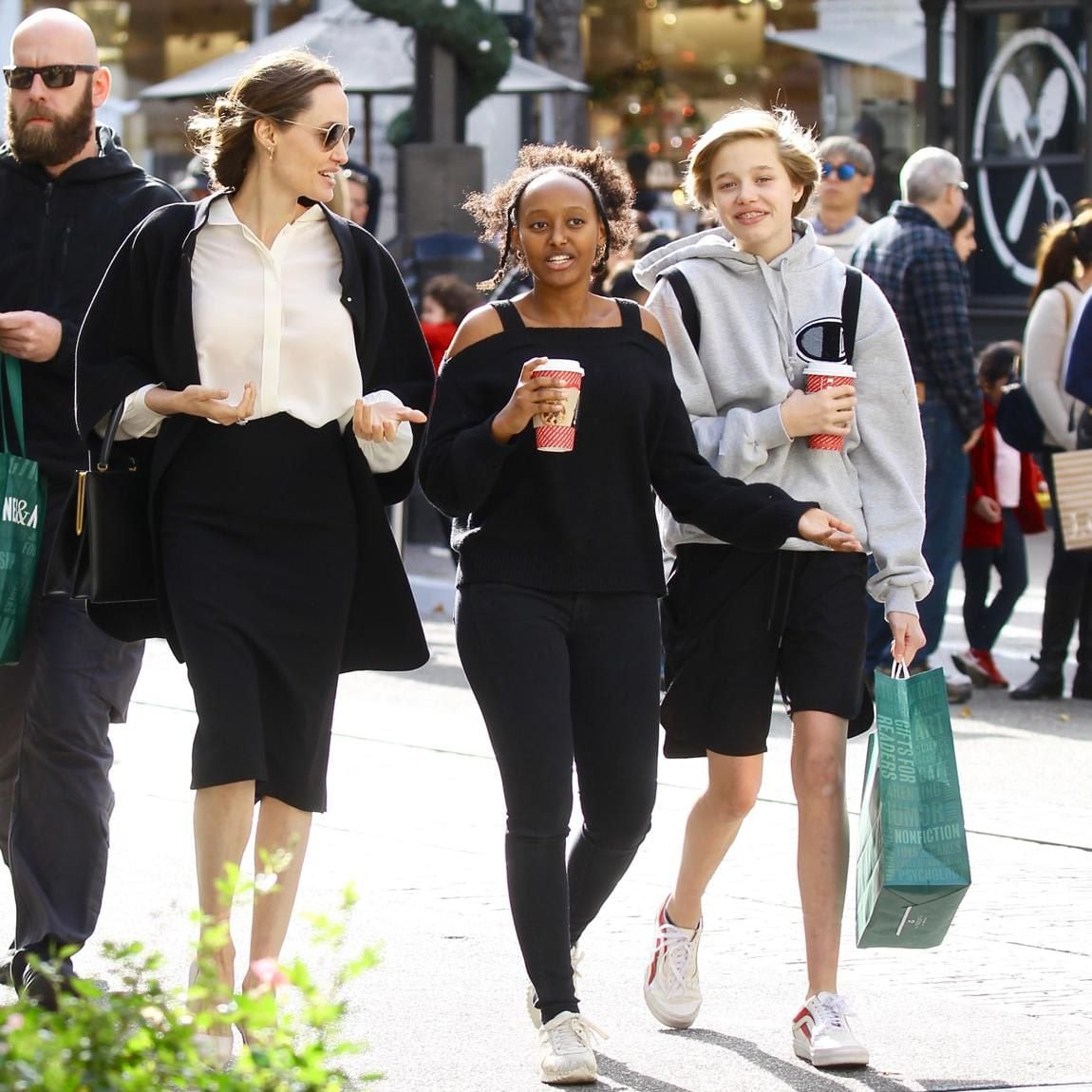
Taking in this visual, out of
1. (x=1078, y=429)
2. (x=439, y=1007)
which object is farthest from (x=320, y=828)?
(x=1078, y=429)

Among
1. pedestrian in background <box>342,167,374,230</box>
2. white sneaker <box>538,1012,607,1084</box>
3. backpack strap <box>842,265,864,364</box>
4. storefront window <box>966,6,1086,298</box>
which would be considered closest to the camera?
white sneaker <box>538,1012,607,1084</box>

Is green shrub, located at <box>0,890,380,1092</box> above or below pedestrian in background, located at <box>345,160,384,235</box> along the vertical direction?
below

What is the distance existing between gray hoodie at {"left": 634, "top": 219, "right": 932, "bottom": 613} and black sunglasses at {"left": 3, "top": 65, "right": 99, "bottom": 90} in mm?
1357

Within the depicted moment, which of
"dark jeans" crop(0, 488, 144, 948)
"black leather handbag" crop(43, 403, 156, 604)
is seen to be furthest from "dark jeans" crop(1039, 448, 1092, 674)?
"black leather handbag" crop(43, 403, 156, 604)

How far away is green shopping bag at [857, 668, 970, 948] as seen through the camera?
4277mm

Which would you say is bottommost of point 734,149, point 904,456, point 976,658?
point 976,658

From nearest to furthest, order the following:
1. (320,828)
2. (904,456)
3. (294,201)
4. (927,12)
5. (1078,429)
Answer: (294,201)
(904,456)
(320,828)
(1078,429)
(927,12)

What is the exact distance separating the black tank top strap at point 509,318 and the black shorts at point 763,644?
638 mm

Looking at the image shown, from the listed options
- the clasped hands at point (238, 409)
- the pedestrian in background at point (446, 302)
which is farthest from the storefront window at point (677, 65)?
the clasped hands at point (238, 409)

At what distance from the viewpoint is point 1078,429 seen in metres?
8.98

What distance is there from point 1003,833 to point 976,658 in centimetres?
303

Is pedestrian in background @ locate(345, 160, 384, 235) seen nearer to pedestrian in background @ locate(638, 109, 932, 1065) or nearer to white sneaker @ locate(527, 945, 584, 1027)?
pedestrian in background @ locate(638, 109, 932, 1065)

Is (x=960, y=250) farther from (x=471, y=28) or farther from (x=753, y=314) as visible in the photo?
(x=471, y=28)

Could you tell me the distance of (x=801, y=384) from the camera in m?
4.59
